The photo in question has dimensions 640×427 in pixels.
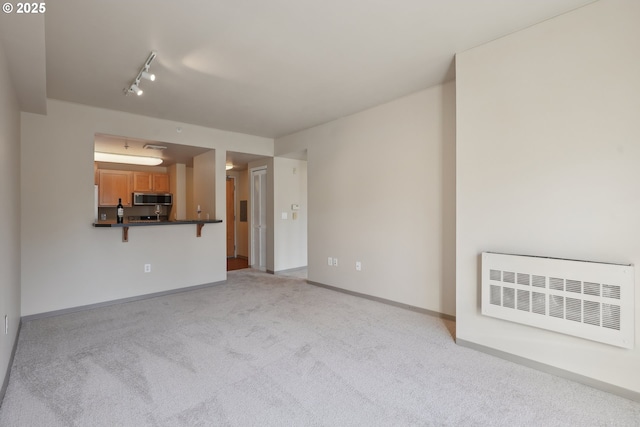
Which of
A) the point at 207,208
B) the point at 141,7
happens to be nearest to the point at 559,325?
the point at 141,7

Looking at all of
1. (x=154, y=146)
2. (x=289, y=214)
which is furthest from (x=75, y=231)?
(x=289, y=214)

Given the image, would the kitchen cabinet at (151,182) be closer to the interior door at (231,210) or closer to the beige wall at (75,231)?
the interior door at (231,210)

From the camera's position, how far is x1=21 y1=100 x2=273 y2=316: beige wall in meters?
3.51

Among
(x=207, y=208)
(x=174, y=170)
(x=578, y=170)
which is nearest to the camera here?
(x=578, y=170)

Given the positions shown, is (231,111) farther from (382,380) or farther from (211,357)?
(382,380)

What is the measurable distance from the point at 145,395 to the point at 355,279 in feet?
9.46

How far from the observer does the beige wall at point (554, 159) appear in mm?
1981

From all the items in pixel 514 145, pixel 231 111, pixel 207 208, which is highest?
pixel 231 111

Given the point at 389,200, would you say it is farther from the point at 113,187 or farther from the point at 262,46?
the point at 113,187

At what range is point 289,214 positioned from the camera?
19.4ft

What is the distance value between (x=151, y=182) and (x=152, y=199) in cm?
53

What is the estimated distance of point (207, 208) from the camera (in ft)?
17.4

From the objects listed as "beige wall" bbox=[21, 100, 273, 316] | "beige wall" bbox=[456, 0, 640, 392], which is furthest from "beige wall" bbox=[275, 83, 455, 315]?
"beige wall" bbox=[21, 100, 273, 316]

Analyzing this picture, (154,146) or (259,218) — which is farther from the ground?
(154,146)
